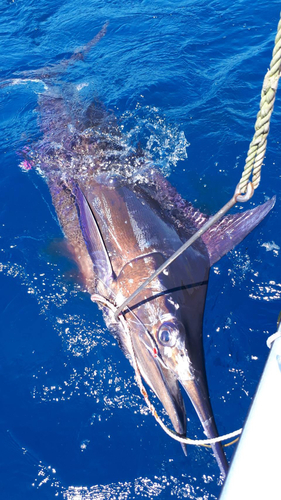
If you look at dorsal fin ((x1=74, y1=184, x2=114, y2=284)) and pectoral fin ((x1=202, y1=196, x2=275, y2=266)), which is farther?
pectoral fin ((x1=202, y1=196, x2=275, y2=266))

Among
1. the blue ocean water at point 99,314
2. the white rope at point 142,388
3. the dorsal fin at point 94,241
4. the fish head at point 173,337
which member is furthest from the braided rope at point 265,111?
the blue ocean water at point 99,314

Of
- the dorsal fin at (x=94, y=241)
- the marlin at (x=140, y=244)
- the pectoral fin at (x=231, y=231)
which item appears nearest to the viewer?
the marlin at (x=140, y=244)

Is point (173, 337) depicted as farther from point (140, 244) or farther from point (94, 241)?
point (94, 241)

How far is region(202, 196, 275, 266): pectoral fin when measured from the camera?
4078 millimetres

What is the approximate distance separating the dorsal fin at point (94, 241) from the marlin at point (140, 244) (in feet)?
0.04

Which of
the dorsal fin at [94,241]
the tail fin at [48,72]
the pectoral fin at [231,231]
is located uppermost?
the tail fin at [48,72]

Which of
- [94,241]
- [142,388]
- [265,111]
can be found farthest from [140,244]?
[265,111]

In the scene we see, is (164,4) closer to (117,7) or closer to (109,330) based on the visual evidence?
(117,7)

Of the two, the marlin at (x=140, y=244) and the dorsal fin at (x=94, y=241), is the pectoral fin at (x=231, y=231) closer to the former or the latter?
the marlin at (x=140, y=244)

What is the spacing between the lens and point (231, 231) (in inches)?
165

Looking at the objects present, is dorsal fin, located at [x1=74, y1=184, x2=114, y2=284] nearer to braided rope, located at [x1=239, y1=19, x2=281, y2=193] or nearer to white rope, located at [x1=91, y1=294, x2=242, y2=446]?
white rope, located at [x1=91, y1=294, x2=242, y2=446]

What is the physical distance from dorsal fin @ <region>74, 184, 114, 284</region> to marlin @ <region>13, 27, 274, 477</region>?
1 centimetres

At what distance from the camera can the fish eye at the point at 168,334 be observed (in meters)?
3.27

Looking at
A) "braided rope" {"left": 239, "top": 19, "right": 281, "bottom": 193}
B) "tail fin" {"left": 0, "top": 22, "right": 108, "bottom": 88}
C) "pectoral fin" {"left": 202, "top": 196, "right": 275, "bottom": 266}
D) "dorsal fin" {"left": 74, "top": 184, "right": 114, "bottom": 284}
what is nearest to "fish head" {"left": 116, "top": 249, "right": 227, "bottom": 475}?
"dorsal fin" {"left": 74, "top": 184, "right": 114, "bottom": 284}
